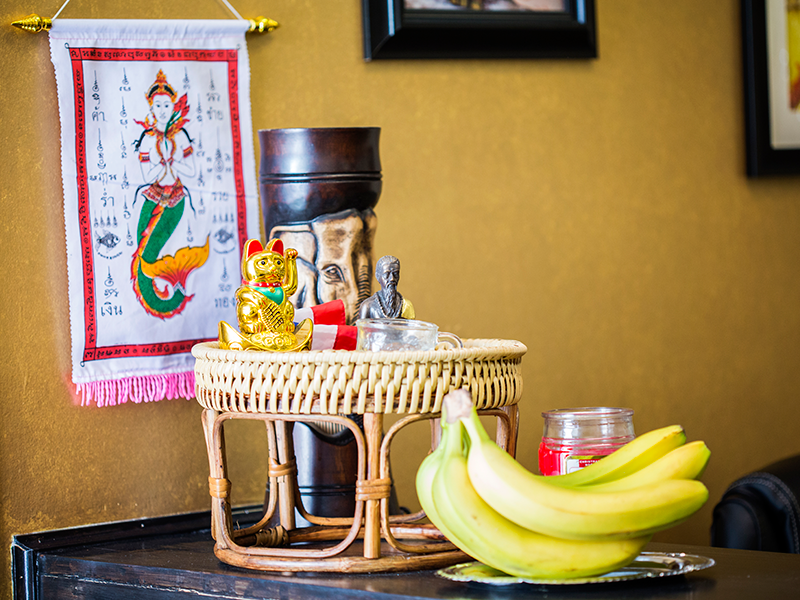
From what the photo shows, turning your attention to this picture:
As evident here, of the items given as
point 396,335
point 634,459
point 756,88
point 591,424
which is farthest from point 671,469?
point 756,88

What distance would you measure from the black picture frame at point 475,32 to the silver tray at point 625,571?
2.77 ft

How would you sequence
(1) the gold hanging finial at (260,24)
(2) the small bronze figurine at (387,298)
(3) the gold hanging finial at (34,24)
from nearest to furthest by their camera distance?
1. (2) the small bronze figurine at (387,298)
2. (3) the gold hanging finial at (34,24)
3. (1) the gold hanging finial at (260,24)

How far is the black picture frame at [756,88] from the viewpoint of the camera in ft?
5.90

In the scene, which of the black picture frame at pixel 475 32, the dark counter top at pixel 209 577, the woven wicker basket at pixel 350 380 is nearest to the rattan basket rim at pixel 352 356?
the woven wicker basket at pixel 350 380

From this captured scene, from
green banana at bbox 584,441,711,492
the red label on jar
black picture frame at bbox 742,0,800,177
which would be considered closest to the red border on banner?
the red label on jar

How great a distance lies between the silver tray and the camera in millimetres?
825

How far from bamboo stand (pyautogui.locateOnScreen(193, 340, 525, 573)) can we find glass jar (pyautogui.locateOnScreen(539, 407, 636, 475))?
0.16 ft

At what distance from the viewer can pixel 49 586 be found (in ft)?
3.78

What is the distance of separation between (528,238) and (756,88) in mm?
587

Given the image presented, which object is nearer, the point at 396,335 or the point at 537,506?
the point at 537,506

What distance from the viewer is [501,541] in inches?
31.4

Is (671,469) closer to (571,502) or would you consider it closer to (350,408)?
(571,502)

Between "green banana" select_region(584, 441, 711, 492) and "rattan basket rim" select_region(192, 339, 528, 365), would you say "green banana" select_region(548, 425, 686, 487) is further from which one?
"rattan basket rim" select_region(192, 339, 528, 365)

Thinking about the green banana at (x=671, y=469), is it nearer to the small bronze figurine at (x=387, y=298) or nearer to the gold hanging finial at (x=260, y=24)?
the small bronze figurine at (x=387, y=298)
